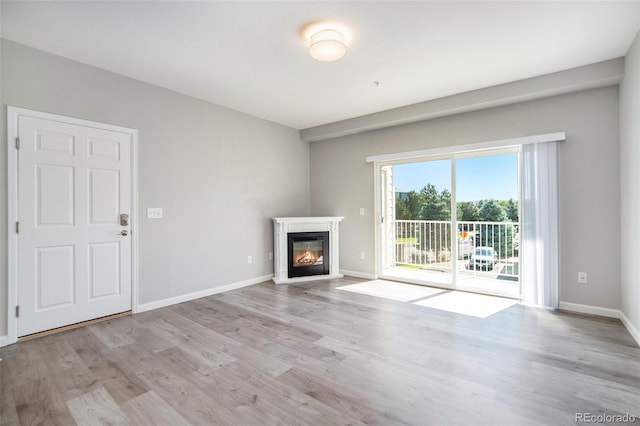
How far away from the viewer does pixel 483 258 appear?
4547mm

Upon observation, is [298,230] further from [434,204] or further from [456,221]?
Result: [456,221]

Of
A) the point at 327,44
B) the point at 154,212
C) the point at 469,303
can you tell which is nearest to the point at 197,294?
the point at 154,212

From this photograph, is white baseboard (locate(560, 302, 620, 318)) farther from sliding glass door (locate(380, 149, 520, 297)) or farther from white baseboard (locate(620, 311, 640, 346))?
sliding glass door (locate(380, 149, 520, 297))

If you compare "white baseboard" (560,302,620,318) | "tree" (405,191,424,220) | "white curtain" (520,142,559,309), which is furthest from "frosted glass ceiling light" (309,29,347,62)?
"white baseboard" (560,302,620,318)

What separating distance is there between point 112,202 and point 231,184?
5.27ft

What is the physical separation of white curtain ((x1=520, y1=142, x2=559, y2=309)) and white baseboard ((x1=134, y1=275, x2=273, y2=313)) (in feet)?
12.7

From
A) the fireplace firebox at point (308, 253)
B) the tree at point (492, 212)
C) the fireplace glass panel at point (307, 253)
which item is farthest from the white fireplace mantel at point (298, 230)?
the tree at point (492, 212)

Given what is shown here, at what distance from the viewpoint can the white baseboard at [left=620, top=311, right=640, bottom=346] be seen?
261 centimetres

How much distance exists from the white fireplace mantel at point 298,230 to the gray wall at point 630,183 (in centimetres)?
362

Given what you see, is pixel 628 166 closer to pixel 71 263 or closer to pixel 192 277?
pixel 192 277

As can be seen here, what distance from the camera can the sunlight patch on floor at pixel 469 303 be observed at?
11.2 feet

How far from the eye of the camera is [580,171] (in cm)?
336

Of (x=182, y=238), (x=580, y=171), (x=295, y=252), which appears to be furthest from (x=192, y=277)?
(x=580, y=171)

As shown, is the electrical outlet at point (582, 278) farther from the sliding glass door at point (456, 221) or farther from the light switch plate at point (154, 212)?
the light switch plate at point (154, 212)
